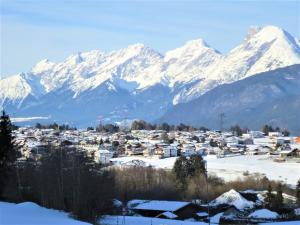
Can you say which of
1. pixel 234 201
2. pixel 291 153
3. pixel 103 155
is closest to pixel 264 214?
pixel 234 201

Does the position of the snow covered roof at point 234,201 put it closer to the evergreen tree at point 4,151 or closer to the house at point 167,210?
the house at point 167,210

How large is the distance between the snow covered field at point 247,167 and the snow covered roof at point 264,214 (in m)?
18.8

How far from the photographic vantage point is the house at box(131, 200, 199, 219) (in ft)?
150

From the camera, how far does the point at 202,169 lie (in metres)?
63.2

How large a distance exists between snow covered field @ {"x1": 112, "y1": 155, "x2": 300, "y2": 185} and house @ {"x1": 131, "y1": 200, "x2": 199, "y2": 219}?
21.0 metres

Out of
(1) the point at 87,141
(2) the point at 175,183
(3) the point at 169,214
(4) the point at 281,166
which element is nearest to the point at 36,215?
(3) the point at 169,214

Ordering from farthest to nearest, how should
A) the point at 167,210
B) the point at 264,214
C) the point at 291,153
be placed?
the point at 291,153, the point at 264,214, the point at 167,210

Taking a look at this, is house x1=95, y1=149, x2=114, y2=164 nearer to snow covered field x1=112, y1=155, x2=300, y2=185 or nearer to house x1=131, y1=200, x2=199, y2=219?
snow covered field x1=112, y1=155, x2=300, y2=185

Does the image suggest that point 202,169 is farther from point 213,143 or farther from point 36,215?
point 213,143

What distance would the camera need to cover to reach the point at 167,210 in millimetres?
46188

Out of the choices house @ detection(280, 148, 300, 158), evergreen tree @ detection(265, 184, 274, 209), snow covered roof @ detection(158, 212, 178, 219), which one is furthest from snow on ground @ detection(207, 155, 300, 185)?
snow covered roof @ detection(158, 212, 178, 219)

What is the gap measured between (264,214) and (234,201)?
5554 mm

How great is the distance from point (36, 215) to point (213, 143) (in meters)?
92.1

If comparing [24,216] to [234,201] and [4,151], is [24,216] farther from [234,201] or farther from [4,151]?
[234,201]
